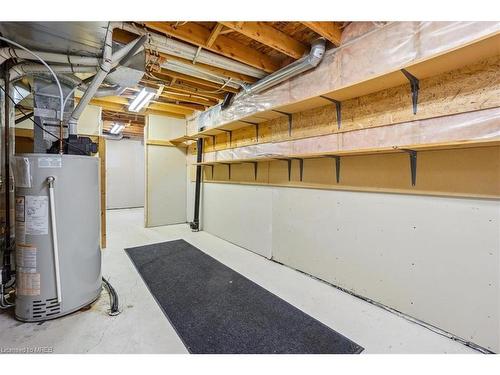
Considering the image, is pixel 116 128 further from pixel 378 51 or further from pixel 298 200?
pixel 378 51

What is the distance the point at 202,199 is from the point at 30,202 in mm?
3403

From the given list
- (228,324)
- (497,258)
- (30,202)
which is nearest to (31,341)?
(30,202)

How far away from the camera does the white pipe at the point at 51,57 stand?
2023 mm

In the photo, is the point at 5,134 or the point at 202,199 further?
the point at 202,199

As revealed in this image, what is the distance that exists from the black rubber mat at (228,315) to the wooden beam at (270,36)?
2524 millimetres

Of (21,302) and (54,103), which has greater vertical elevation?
(54,103)

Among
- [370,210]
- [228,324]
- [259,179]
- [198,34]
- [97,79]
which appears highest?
[198,34]

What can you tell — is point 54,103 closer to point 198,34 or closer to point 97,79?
point 97,79

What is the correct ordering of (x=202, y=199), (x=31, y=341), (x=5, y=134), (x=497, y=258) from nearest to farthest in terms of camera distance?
1. (x=497, y=258)
2. (x=31, y=341)
3. (x=5, y=134)
4. (x=202, y=199)

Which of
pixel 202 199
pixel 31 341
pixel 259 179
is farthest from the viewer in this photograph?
pixel 202 199

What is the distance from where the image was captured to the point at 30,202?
6.19 feet

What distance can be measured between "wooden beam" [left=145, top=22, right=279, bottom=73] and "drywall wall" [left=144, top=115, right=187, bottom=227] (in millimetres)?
3296

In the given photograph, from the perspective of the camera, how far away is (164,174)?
5.64m

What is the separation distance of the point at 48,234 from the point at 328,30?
3043 mm
